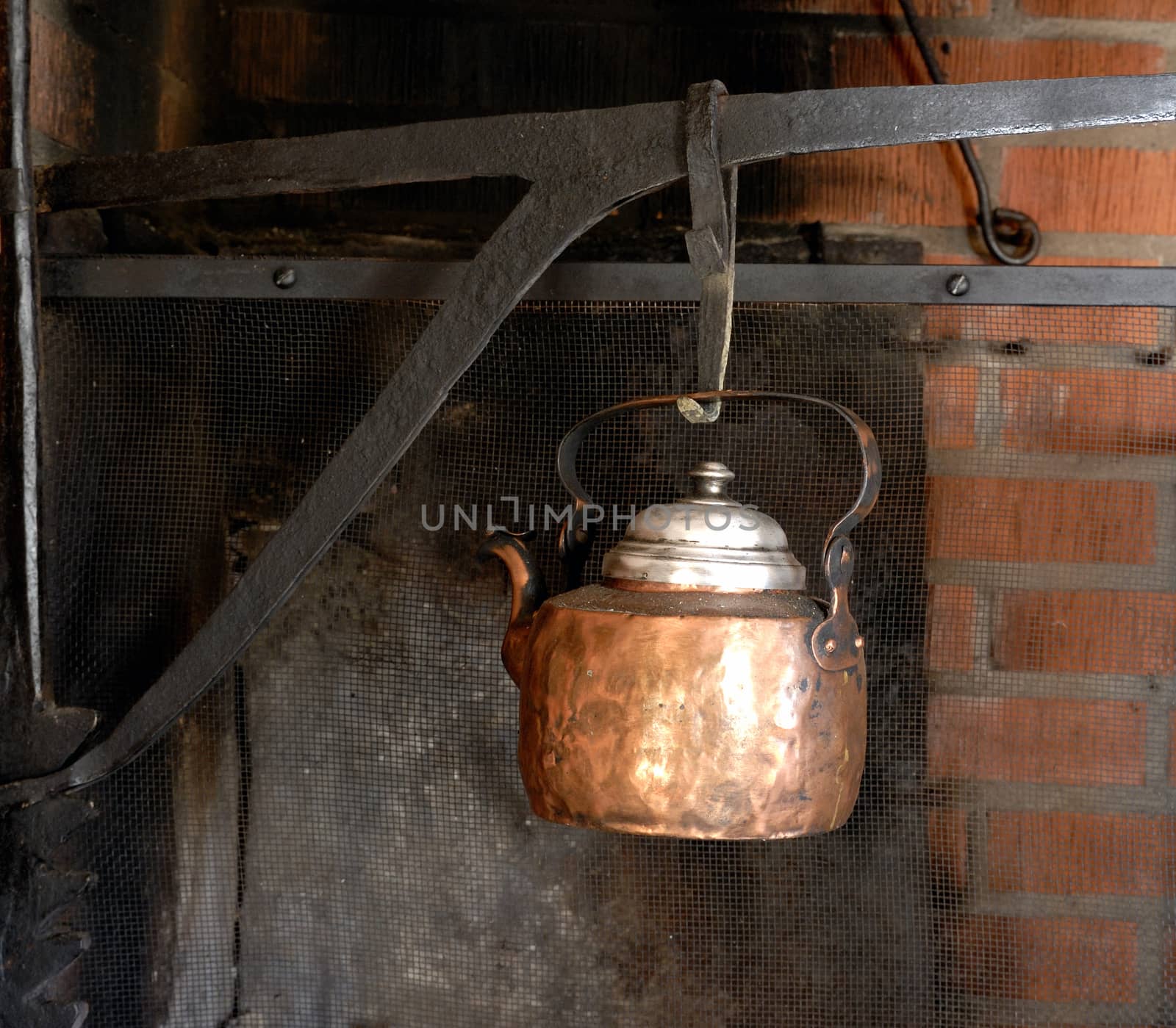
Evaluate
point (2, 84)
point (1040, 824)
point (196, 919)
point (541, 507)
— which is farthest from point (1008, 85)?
point (196, 919)

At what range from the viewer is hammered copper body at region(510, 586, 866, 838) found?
1.98 feet

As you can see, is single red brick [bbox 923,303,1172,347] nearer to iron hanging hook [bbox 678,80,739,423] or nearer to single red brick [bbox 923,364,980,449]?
single red brick [bbox 923,364,980,449]

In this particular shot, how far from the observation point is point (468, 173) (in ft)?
2.27

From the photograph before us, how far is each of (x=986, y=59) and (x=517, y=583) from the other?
24.1 inches

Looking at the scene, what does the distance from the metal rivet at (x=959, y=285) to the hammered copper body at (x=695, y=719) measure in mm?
260

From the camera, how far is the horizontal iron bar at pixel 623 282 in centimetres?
74

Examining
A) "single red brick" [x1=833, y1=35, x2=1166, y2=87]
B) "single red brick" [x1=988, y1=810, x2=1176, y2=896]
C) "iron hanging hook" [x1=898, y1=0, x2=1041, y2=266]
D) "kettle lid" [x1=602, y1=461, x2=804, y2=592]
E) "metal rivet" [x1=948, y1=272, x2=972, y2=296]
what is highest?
"single red brick" [x1=833, y1=35, x2=1166, y2=87]

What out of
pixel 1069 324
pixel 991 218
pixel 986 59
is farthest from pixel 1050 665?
pixel 986 59

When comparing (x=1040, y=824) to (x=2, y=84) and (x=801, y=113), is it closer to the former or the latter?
(x=801, y=113)

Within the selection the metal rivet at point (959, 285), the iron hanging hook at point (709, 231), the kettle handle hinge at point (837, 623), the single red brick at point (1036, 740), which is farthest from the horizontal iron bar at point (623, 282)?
the single red brick at point (1036, 740)

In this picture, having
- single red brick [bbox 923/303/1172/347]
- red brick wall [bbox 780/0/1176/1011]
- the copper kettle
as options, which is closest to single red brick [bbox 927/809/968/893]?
red brick wall [bbox 780/0/1176/1011]

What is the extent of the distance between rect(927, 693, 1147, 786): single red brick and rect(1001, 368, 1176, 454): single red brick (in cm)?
20

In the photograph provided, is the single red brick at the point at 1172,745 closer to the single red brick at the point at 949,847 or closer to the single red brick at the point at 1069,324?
the single red brick at the point at 949,847

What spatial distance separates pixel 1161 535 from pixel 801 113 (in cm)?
44
